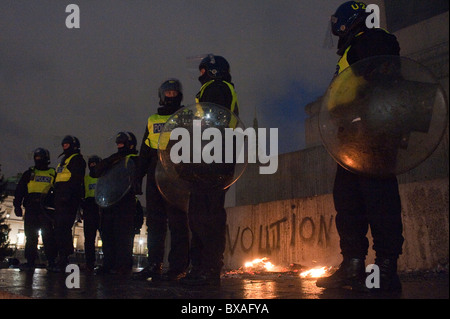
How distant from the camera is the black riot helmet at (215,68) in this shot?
3.67 m

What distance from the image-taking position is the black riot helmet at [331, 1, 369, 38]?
2982 millimetres

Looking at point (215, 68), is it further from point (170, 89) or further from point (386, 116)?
point (386, 116)

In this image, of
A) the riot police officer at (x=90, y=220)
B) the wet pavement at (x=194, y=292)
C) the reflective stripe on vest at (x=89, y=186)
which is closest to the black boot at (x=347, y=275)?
the wet pavement at (x=194, y=292)

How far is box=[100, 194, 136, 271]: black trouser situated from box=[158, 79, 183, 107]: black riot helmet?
197 centimetres

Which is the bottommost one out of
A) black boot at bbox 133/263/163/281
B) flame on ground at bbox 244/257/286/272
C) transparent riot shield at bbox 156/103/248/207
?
flame on ground at bbox 244/257/286/272

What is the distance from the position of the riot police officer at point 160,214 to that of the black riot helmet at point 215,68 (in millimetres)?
654

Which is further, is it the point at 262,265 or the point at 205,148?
the point at 262,265

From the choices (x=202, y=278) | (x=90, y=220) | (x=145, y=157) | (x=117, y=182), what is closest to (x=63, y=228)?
(x=90, y=220)

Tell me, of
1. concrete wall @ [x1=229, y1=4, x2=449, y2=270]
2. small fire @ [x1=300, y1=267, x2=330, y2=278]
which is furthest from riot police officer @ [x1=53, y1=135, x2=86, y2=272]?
small fire @ [x1=300, y1=267, x2=330, y2=278]

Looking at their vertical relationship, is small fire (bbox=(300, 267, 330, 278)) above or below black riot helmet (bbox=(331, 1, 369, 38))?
below

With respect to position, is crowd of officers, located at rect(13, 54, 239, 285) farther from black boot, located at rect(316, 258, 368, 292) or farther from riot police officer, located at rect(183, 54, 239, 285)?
black boot, located at rect(316, 258, 368, 292)

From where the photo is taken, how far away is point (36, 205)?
696cm

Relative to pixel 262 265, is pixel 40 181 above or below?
above

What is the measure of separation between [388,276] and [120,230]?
13.4 feet
